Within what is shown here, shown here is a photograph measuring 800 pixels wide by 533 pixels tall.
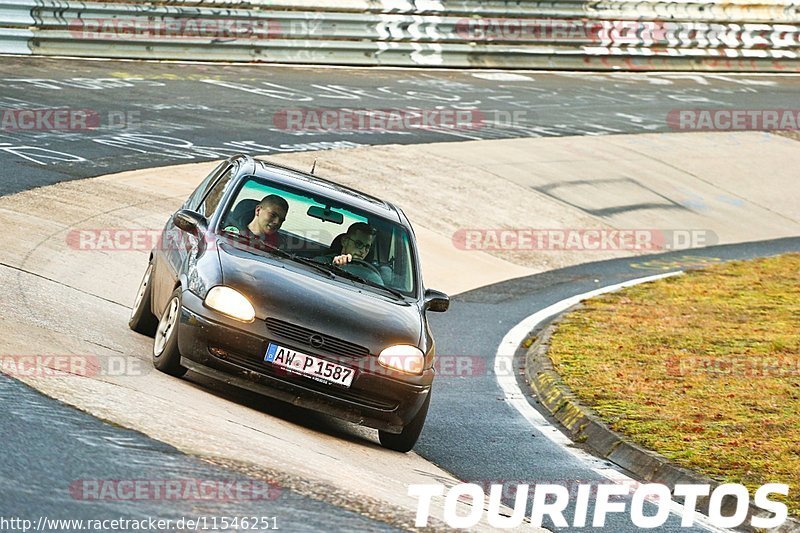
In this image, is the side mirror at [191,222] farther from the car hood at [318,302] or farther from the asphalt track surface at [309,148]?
the asphalt track surface at [309,148]

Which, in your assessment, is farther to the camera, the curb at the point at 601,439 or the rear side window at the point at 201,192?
the rear side window at the point at 201,192

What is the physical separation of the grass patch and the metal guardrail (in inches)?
490

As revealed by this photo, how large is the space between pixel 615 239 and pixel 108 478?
14528 mm

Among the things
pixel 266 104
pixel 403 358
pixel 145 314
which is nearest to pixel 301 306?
pixel 403 358

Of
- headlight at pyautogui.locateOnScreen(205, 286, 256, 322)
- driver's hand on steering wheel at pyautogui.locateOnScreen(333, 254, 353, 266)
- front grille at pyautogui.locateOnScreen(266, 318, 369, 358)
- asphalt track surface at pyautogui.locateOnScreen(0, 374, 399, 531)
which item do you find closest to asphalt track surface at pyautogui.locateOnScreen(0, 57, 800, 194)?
driver's hand on steering wheel at pyautogui.locateOnScreen(333, 254, 353, 266)

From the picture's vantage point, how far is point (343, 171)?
65.9 ft

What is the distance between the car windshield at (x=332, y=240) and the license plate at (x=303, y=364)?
996 millimetres

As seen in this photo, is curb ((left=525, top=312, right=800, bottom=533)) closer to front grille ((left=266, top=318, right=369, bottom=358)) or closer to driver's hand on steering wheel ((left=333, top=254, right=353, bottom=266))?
driver's hand on steering wheel ((left=333, top=254, right=353, bottom=266))

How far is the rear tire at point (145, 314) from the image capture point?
1062cm

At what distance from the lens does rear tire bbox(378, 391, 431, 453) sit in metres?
9.03

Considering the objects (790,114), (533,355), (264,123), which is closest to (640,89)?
(790,114)

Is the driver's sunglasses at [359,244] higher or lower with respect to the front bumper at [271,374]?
higher

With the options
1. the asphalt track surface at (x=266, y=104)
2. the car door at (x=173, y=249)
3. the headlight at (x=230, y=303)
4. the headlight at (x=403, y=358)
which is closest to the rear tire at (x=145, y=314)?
the car door at (x=173, y=249)

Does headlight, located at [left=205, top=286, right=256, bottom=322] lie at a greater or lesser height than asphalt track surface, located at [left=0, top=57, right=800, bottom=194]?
greater
